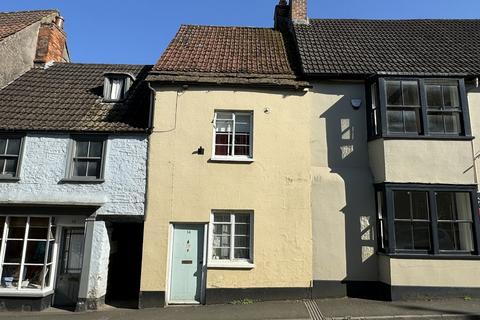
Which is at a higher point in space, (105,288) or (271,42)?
(271,42)

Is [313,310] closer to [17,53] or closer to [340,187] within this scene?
[340,187]

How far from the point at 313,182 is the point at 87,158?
6985mm

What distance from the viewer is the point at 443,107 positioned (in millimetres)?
10773

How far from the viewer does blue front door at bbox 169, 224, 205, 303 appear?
33.1ft

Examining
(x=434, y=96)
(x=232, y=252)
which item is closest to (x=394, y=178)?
(x=434, y=96)

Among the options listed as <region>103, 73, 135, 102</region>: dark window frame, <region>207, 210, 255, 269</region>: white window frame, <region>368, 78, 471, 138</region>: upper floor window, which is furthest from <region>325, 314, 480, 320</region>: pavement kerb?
<region>103, 73, 135, 102</region>: dark window frame

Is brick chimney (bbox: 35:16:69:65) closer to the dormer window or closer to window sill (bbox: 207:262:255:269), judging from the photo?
the dormer window

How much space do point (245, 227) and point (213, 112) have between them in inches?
145

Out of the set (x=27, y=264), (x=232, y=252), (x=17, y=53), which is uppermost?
(x=17, y=53)

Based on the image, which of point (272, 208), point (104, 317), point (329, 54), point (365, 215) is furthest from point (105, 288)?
point (329, 54)

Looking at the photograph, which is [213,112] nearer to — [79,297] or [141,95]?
[141,95]

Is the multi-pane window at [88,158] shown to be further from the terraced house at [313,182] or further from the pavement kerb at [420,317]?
the pavement kerb at [420,317]

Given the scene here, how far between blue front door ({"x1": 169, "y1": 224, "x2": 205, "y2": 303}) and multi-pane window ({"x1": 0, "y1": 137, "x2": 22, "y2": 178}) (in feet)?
17.4

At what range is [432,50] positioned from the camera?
504 inches
